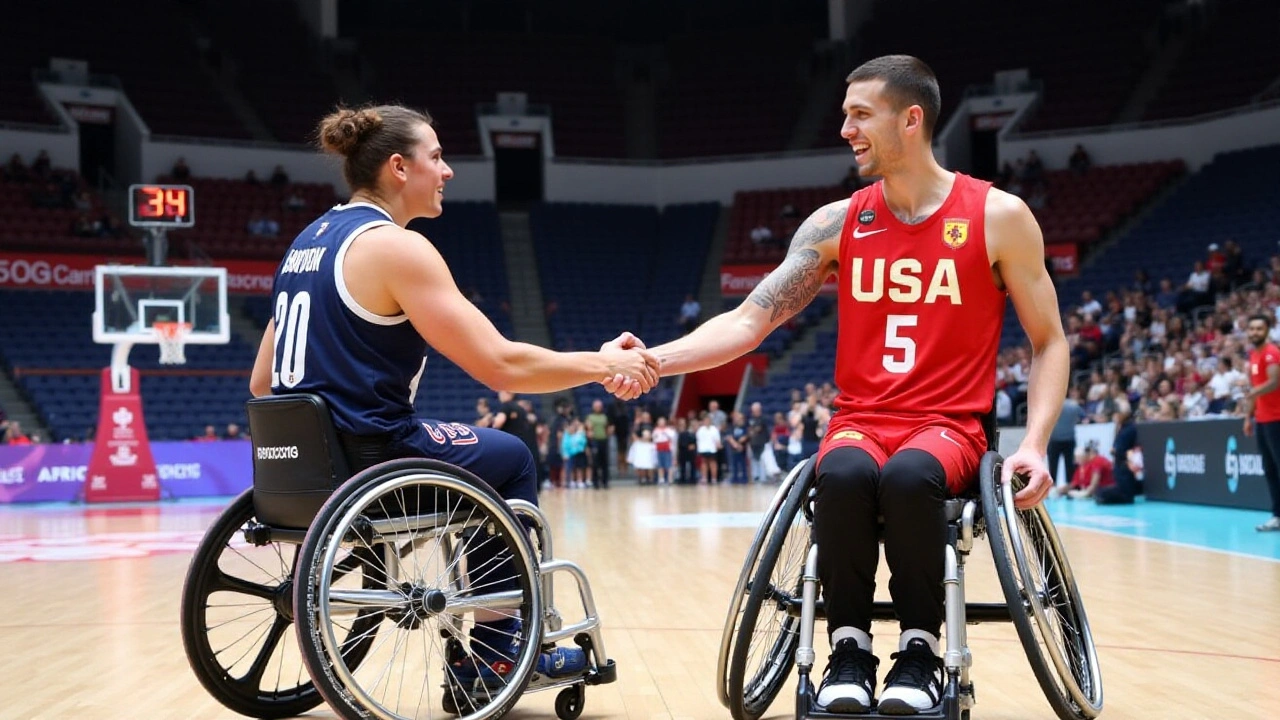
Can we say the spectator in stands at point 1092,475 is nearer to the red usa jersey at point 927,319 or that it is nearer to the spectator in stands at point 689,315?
the spectator in stands at point 689,315

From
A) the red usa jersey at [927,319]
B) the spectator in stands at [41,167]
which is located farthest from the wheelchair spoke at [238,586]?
the spectator in stands at [41,167]

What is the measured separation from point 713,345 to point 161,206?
1298cm

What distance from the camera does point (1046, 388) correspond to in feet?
10.3

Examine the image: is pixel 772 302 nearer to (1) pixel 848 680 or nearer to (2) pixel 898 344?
(2) pixel 898 344

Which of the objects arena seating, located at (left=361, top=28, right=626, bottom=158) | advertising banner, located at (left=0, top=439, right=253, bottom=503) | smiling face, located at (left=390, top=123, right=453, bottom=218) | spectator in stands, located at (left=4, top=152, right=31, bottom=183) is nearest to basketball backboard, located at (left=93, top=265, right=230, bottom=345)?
advertising banner, located at (left=0, top=439, right=253, bottom=503)

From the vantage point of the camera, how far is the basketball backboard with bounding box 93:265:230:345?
15.3 m

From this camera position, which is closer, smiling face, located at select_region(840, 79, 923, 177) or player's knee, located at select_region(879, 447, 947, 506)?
player's knee, located at select_region(879, 447, 947, 506)

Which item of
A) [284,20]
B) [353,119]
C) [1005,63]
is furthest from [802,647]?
[284,20]

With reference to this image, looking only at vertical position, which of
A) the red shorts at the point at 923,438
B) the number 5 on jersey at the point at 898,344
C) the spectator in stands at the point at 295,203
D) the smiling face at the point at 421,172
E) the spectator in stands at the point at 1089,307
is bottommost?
the red shorts at the point at 923,438

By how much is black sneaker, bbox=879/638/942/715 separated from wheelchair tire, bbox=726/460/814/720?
1.03 feet

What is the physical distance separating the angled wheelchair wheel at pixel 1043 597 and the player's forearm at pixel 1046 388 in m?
0.19

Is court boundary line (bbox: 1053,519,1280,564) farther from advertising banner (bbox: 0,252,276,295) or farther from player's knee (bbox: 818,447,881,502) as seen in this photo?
advertising banner (bbox: 0,252,276,295)

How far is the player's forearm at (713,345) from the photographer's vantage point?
3.35 metres

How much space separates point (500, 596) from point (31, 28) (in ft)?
83.1
